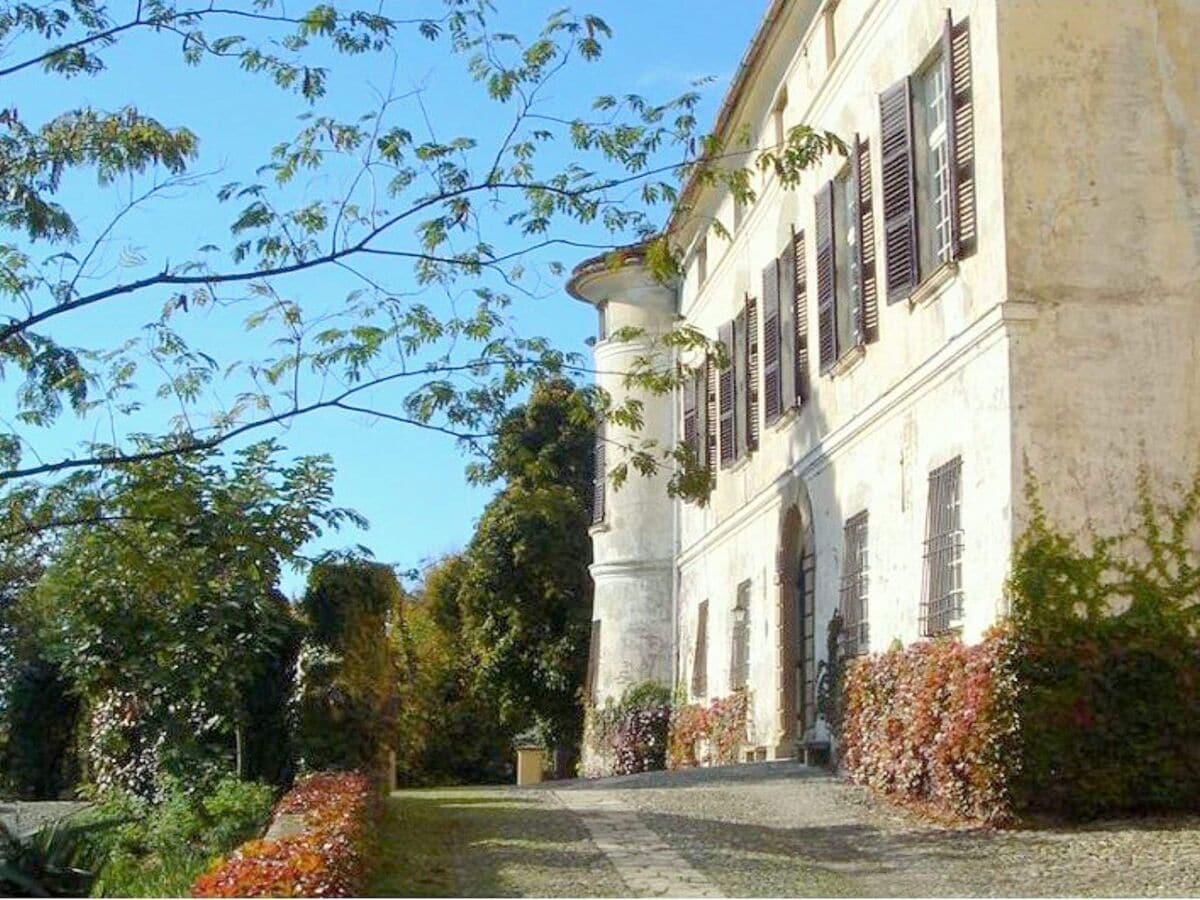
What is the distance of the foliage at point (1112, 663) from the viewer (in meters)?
11.7

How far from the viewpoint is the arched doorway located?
63.8ft

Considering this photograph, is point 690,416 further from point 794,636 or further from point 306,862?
point 306,862

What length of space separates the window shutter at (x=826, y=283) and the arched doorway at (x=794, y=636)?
7.99 feet

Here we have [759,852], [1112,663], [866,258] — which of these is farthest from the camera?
[866,258]

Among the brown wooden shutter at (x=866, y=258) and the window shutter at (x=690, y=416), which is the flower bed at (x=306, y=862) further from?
the window shutter at (x=690, y=416)

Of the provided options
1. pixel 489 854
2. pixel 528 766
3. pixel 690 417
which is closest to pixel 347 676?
pixel 489 854

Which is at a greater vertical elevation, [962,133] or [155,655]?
[962,133]

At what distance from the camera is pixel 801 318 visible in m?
19.0

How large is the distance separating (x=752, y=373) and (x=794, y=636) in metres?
3.69

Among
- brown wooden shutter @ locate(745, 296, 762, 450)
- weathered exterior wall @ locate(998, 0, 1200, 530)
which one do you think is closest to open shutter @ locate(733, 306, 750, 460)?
brown wooden shutter @ locate(745, 296, 762, 450)

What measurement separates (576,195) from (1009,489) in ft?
12.6

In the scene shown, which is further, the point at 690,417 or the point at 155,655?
the point at 690,417

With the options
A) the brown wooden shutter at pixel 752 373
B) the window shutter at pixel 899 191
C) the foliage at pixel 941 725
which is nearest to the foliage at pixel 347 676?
the foliage at pixel 941 725

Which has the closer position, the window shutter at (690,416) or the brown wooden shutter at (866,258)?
the brown wooden shutter at (866,258)
